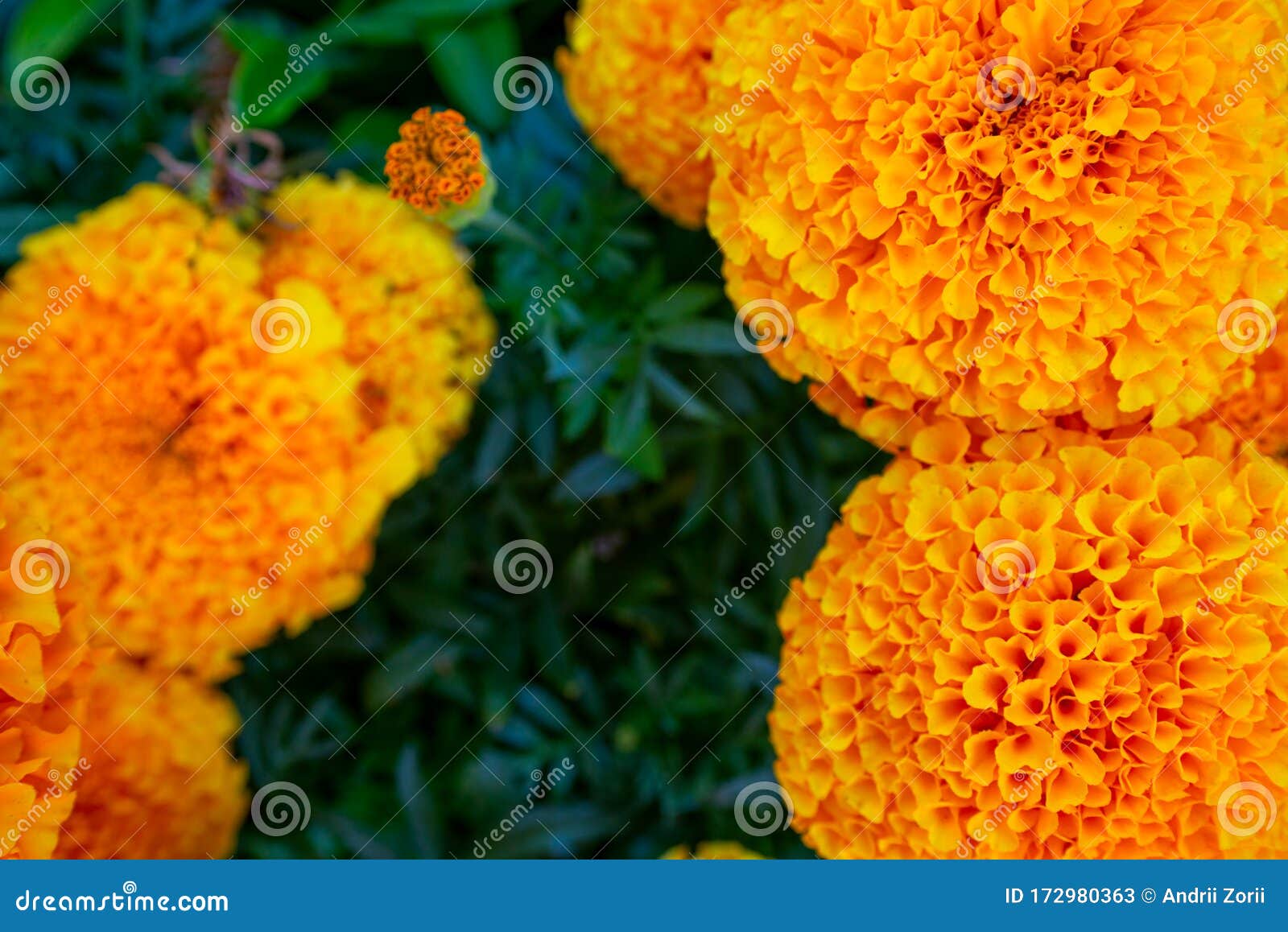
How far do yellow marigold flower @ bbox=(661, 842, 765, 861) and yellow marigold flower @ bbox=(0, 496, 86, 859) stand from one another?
45.0 inches

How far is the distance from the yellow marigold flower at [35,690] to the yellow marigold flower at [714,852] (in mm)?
1142

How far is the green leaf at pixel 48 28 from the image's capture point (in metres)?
2.42

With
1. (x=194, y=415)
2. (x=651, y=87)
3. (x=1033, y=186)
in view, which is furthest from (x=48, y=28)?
(x=1033, y=186)

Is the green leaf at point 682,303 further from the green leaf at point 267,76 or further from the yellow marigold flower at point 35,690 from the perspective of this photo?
the yellow marigold flower at point 35,690

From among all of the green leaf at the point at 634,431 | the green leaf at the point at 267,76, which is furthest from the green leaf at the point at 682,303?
the green leaf at the point at 267,76

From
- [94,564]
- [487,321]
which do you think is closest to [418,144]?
[487,321]

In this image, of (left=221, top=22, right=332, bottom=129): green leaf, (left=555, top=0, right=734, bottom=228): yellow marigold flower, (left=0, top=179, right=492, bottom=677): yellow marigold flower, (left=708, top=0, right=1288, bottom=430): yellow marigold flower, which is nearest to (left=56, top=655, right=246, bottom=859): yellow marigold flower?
(left=0, top=179, right=492, bottom=677): yellow marigold flower

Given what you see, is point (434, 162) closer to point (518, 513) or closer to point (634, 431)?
point (634, 431)

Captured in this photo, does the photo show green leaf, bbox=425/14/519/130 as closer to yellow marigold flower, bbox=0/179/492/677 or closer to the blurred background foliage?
the blurred background foliage

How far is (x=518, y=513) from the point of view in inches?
95.5

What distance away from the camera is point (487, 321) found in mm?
2195
